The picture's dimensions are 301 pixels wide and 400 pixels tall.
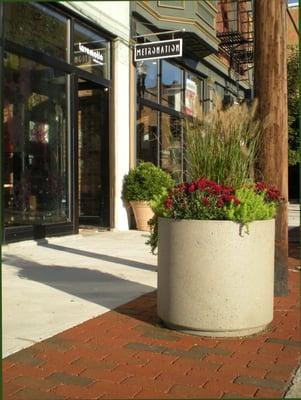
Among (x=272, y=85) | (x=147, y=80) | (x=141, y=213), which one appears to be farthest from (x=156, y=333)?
(x=147, y=80)

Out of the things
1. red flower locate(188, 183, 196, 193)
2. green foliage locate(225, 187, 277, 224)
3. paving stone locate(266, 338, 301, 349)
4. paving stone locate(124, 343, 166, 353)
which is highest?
red flower locate(188, 183, 196, 193)

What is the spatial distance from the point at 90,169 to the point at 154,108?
2.53m

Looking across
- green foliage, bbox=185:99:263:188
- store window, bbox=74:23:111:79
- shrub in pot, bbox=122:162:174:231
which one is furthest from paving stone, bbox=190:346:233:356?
store window, bbox=74:23:111:79

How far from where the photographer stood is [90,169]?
12492 millimetres

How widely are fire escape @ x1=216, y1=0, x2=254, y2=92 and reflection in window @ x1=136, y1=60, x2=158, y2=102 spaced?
458 centimetres

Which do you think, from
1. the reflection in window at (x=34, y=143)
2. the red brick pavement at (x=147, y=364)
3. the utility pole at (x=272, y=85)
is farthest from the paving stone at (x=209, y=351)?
the reflection in window at (x=34, y=143)

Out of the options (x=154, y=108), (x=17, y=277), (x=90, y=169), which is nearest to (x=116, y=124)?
(x=90, y=169)

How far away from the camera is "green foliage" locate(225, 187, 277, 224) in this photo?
4.45 meters

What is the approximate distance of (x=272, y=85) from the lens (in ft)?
19.9

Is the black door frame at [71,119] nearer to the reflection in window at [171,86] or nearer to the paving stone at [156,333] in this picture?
the reflection in window at [171,86]

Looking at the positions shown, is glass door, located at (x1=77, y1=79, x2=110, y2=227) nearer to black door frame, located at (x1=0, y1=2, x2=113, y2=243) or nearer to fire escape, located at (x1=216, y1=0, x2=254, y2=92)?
black door frame, located at (x1=0, y1=2, x2=113, y2=243)

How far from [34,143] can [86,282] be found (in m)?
3.97

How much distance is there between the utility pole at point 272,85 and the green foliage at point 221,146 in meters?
1.06

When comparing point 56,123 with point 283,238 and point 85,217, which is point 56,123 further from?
point 283,238
